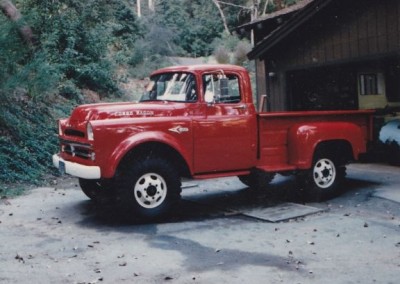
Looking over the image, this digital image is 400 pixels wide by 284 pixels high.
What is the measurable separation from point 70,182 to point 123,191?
14.4ft

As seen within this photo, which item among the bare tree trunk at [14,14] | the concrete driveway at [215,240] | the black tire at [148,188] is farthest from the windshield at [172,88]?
the bare tree trunk at [14,14]

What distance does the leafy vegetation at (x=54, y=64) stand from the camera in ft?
38.1

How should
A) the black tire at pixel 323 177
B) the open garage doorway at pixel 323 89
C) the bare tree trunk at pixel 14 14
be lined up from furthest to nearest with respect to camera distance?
the bare tree trunk at pixel 14 14, the open garage doorway at pixel 323 89, the black tire at pixel 323 177

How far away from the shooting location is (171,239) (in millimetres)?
6574

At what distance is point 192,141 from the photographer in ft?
25.4

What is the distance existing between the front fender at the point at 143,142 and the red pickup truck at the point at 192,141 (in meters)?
0.01

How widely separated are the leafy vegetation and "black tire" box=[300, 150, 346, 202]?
5836mm

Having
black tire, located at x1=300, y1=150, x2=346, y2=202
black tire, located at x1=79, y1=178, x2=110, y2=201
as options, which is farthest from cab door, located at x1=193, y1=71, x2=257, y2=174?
black tire, located at x1=79, y1=178, x2=110, y2=201

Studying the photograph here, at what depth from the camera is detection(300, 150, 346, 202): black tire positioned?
8688 millimetres

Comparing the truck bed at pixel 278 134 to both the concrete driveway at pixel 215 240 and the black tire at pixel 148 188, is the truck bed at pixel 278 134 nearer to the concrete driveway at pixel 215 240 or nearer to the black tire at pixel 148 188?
the concrete driveway at pixel 215 240

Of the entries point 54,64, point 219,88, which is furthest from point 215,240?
point 54,64

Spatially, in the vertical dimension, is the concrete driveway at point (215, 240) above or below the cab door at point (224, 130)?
below

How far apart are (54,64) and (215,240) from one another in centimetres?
1102

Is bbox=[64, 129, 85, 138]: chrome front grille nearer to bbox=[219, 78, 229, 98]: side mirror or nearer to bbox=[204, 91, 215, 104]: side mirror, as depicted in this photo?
bbox=[204, 91, 215, 104]: side mirror
